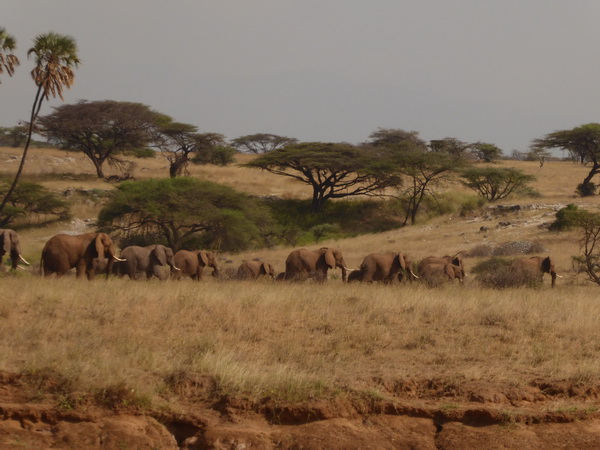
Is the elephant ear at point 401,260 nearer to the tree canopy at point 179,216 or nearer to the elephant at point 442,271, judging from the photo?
the elephant at point 442,271

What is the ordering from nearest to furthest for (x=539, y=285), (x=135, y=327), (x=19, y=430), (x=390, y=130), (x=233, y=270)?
(x=19, y=430) < (x=135, y=327) < (x=539, y=285) < (x=233, y=270) < (x=390, y=130)

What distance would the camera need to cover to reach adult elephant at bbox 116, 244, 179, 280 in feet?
68.5

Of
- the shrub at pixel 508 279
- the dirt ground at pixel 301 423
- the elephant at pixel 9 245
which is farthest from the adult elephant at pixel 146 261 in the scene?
the dirt ground at pixel 301 423

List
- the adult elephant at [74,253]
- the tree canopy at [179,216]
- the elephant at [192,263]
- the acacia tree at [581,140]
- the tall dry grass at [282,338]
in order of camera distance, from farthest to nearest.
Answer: the acacia tree at [581,140]
the tree canopy at [179,216]
the elephant at [192,263]
the adult elephant at [74,253]
the tall dry grass at [282,338]

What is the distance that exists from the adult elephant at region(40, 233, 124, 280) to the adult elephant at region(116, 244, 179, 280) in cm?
286

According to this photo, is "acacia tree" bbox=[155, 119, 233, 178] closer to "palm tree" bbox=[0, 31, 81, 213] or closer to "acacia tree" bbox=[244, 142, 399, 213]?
"acacia tree" bbox=[244, 142, 399, 213]

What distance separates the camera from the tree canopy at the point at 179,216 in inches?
1484

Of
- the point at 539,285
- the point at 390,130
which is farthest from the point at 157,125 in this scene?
the point at 539,285

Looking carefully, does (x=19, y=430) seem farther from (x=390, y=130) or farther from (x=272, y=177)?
(x=390, y=130)

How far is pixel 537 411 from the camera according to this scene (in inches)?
306

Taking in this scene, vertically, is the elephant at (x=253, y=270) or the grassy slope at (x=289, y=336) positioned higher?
the grassy slope at (x=289, y=336)

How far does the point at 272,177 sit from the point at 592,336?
5615 cm

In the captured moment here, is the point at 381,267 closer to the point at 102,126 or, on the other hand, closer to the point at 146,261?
the point at 146,261

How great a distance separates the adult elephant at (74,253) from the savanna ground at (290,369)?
3.37m
